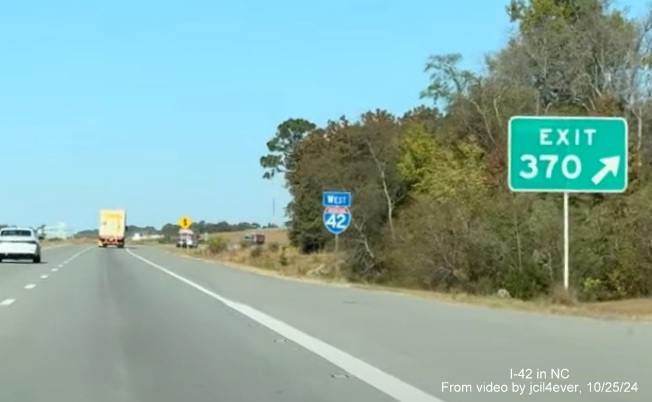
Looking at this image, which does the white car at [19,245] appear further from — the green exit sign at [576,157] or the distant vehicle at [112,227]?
the distant vehicle at [112,227]

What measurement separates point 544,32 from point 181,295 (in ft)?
115

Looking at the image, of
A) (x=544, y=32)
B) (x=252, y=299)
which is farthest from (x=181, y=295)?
(x=544, y=32)

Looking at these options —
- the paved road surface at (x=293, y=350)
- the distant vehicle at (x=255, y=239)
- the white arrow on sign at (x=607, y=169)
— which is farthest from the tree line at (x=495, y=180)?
the distant vehicle at (x=255, y=239)

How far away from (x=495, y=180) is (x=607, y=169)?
69.4ft

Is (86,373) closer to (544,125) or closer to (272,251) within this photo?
(544,125)

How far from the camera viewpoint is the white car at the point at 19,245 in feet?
174

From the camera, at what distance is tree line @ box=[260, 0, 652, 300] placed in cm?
3725

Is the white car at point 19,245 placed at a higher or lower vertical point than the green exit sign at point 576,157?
lower

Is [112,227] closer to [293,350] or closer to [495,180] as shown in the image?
[495,180]

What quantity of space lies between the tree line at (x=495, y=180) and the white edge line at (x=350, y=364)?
48.4 feet

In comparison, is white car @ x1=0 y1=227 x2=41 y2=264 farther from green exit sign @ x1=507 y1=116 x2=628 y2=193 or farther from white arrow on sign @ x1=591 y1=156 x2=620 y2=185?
white arrow on sign @ x1=591 y1=156 x2=620 y2=185

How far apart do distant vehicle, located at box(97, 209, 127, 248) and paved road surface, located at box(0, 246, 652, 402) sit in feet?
257

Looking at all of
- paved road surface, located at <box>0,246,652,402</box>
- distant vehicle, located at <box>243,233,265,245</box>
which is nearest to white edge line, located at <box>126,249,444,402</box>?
paved road surface, located at <box>0,246,652,402</box>

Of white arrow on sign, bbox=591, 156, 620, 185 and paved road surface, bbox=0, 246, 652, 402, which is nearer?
paved road surface, bbox=0, 246, 652, 402
